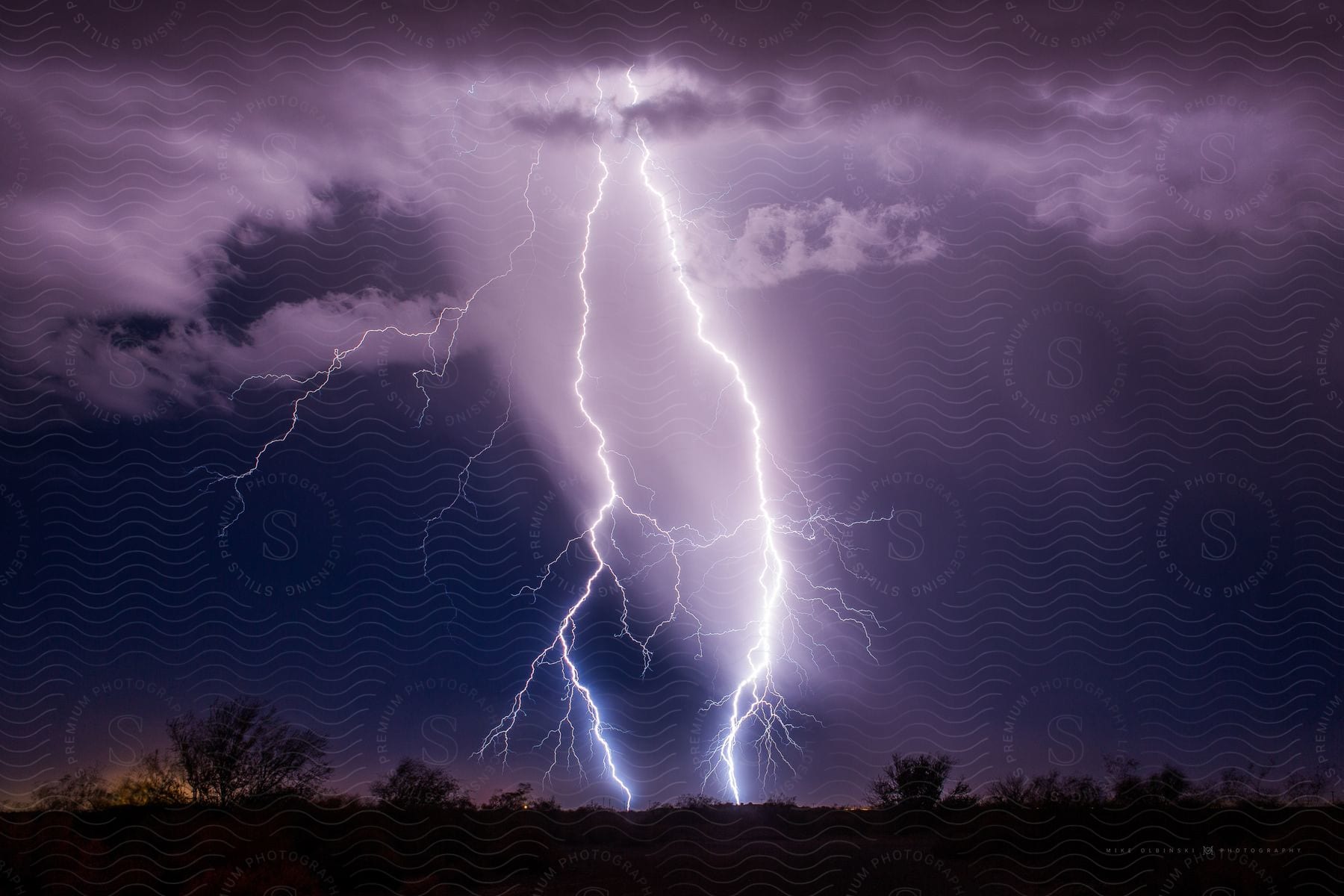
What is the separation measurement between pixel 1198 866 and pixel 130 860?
10.5 meters

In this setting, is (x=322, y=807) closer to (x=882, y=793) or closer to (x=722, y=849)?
(x=722, y=849)

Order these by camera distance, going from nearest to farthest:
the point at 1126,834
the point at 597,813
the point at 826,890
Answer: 1. the point at 826,890
2. the point at 1126,834
3. the point at 597,813

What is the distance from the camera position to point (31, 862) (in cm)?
823

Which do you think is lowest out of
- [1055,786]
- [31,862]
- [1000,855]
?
[31,862]

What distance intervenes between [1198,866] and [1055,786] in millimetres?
1558

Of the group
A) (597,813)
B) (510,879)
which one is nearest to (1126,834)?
(597,813)

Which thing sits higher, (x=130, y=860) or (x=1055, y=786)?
(x=1055, y=786)

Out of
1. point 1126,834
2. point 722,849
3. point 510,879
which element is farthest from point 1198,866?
point 510,879

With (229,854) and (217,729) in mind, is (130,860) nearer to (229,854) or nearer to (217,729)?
(229,854)

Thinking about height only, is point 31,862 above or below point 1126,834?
below

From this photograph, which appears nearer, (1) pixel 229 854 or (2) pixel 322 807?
(1) pixel 229 854

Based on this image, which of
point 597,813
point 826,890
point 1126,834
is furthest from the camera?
point 597,813

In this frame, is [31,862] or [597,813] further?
[597,813]

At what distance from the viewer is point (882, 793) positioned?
986cm
